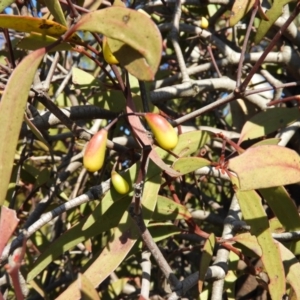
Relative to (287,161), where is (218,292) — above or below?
below

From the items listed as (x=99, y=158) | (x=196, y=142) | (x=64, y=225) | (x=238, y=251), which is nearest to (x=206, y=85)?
(x=196, y=142)

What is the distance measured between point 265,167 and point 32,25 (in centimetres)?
34

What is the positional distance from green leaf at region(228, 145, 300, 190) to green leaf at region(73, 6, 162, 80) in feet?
0.59

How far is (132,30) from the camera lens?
559mm

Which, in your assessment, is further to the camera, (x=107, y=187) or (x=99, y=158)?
(x=107, y=187)

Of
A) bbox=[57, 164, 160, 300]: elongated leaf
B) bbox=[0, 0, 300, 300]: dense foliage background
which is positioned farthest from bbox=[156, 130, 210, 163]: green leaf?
bbox=[57, 164, 160, 300]: elongated leaf

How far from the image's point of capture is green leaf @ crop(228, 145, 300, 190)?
65 cm

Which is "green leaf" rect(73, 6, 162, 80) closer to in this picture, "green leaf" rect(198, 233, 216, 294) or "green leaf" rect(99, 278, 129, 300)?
"green leaf" rect(198, 233, 216, 294)

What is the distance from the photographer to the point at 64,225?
1.50 m

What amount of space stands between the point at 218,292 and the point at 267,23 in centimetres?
46

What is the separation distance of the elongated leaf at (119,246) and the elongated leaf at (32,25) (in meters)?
0.29

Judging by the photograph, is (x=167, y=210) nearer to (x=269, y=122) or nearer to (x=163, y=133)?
(x=269, y=122)

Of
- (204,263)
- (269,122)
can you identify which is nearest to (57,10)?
(204,263)

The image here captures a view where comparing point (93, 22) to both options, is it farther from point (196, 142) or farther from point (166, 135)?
point (196, 142)
